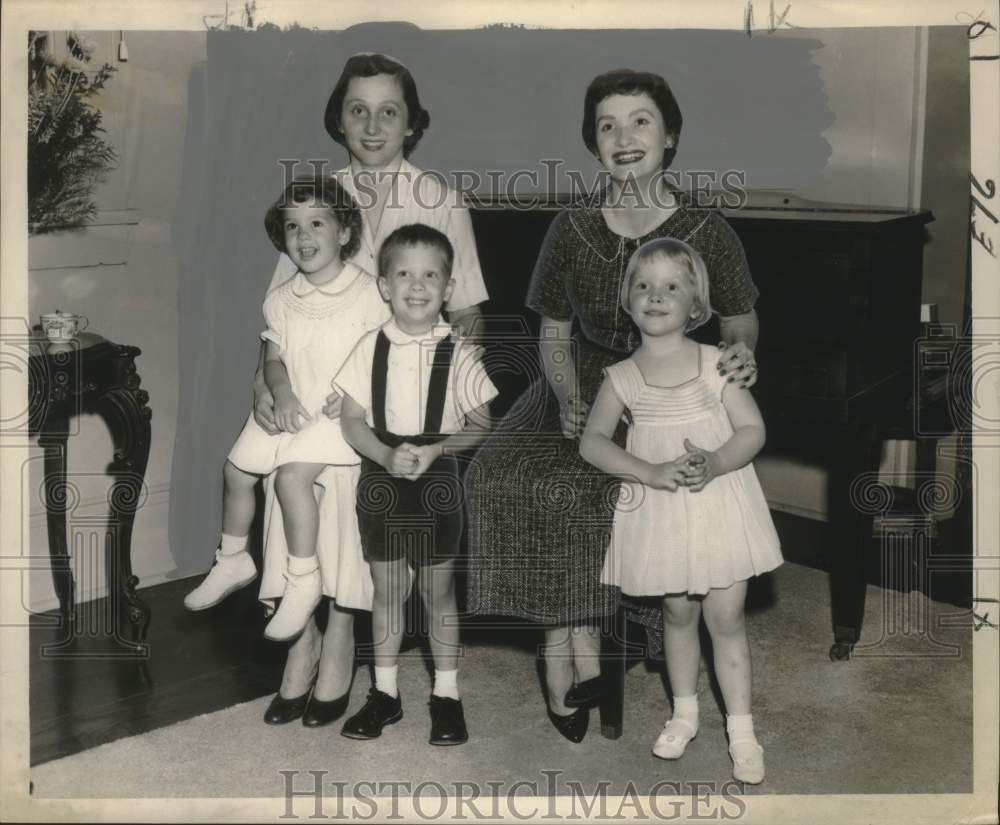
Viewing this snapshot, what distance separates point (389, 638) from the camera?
10.2 feet

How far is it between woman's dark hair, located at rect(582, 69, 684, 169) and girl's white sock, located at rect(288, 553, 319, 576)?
111 cm

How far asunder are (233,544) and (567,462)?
2.48 ft

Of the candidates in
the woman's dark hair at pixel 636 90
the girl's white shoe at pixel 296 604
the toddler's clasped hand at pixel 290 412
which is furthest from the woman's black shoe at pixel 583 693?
the woman's dark hair at pixel 636 90

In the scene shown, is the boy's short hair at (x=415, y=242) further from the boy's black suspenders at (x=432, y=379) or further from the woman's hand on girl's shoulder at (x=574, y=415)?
the woman's hand on girl's shoulder at (x=574, y=415)

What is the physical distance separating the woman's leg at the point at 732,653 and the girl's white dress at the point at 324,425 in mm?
746

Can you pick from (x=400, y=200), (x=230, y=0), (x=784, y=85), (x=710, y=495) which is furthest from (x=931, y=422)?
(x=230, y=0)

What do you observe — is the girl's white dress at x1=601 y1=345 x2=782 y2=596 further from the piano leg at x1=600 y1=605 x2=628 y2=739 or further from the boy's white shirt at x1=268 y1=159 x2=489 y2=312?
the boy's white shirt at x1=268 y1=159 x2=489 y2=312

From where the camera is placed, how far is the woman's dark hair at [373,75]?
2994mm

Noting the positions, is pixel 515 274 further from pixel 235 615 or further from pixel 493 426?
pixel 235 615

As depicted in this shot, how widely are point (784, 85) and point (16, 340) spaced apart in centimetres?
173

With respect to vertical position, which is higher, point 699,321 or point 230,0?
point 230,0

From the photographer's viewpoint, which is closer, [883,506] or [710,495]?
[710,495]

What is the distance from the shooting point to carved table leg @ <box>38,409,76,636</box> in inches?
125

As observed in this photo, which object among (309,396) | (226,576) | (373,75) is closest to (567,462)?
(309,396)
